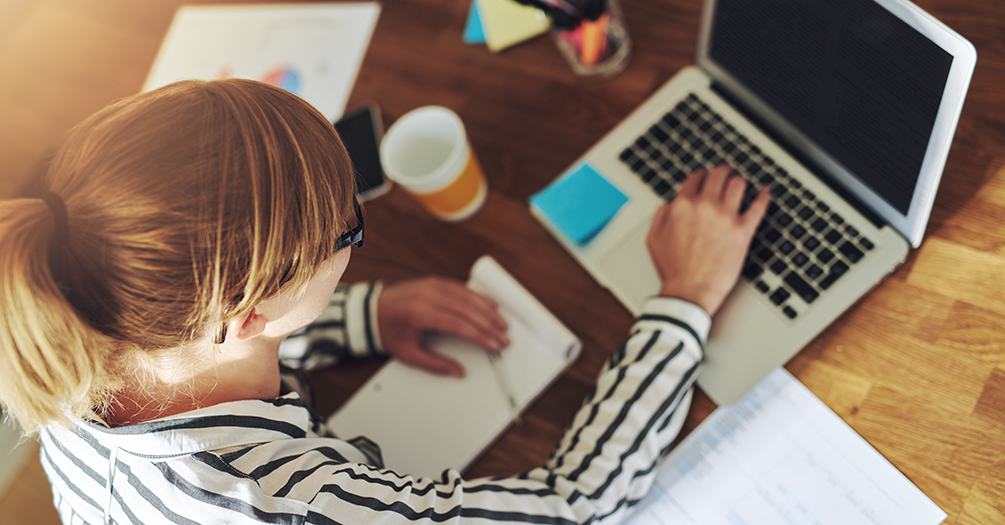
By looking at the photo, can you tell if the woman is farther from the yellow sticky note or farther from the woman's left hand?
the yellow sticky note

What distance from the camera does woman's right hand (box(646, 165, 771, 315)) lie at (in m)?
0.71

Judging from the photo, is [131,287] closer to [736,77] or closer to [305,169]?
[305,169]

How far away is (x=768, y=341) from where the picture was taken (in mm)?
686

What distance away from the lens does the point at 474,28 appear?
40.3 inches

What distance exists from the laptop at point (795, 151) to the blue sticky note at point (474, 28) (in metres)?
0.30

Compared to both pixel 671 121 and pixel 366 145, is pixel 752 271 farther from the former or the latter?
pixel 366 145

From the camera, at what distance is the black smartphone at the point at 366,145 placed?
96 cm

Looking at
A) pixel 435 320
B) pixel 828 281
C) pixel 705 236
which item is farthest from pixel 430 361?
pixel 828 281

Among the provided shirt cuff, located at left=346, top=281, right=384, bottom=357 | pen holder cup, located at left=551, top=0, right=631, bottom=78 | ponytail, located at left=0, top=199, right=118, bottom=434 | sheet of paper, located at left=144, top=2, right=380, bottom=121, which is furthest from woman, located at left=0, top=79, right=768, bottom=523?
sheet of paper, located at left=144, top=2, right=380, bottom=121

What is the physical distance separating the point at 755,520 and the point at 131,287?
598mm

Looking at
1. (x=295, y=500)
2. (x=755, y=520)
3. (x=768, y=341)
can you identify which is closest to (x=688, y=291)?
(x=768, y=341)

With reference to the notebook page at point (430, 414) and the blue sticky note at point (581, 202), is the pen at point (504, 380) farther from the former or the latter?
the blue sticky note at point (581, 202)

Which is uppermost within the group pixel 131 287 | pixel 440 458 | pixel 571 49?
pixel 131 287

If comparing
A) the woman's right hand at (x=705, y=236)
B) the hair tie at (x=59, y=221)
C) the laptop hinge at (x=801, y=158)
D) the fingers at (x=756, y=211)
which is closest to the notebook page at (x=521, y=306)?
the woman's right hand at (x=705, y=236)
